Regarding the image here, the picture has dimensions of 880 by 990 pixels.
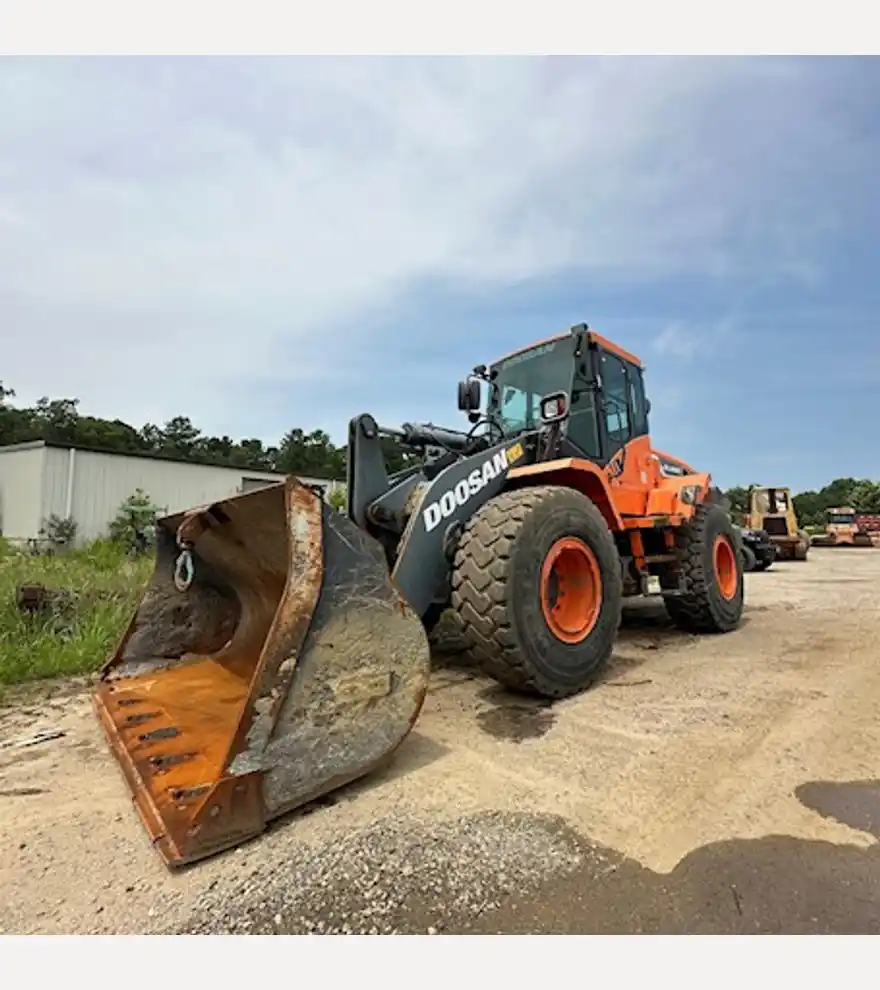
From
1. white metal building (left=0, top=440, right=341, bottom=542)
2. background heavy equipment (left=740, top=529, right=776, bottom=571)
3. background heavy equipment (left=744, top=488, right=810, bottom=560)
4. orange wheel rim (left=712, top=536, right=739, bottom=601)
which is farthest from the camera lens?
background heavy equipment (left=744, top=488, right=810, bottom=560)

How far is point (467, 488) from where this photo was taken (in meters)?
3.71

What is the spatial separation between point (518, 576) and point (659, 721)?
39.1 inches

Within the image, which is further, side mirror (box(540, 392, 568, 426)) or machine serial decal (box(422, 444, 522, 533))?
side mirror (box(540, 392, 568, 426))

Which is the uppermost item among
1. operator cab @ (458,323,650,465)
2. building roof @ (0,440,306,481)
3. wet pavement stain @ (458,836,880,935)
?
building roof @ (0,440,306,481)

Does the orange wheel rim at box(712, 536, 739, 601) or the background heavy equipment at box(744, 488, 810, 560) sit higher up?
the background heavy equipment at box(744, 488, 810, 560)

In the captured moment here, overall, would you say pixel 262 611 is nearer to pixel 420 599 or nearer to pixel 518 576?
Answer: pixel 420 599

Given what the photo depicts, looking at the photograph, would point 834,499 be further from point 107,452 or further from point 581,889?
point 581,889

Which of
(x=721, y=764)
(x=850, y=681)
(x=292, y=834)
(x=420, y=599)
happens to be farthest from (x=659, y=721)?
(x=292, y=834)

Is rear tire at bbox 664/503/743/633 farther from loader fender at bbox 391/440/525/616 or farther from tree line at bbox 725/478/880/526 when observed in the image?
tree line at bbox 725/478/880/526

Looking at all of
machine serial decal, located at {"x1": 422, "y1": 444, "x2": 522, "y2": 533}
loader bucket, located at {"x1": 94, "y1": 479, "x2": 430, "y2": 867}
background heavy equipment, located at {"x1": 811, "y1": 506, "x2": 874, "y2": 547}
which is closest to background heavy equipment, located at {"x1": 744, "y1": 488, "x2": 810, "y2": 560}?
background heavy equipment, located at {"x1": 811, "y1": 506, "x2": 874, "y2": 547}

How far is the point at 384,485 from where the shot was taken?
12.9 feet

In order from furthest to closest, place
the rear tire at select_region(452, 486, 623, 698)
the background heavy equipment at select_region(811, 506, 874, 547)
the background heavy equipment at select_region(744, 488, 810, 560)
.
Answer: the background heavy equipment at select_region(811, 506, 874, 547), the background heavy equipment at select_region(744, 488, 810, 560), the rear tire at select_region(452, 486, 623, 698)

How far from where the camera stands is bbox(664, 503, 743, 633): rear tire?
18.5 feet

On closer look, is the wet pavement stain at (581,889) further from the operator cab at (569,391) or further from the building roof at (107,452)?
the building roof at (107,452)
